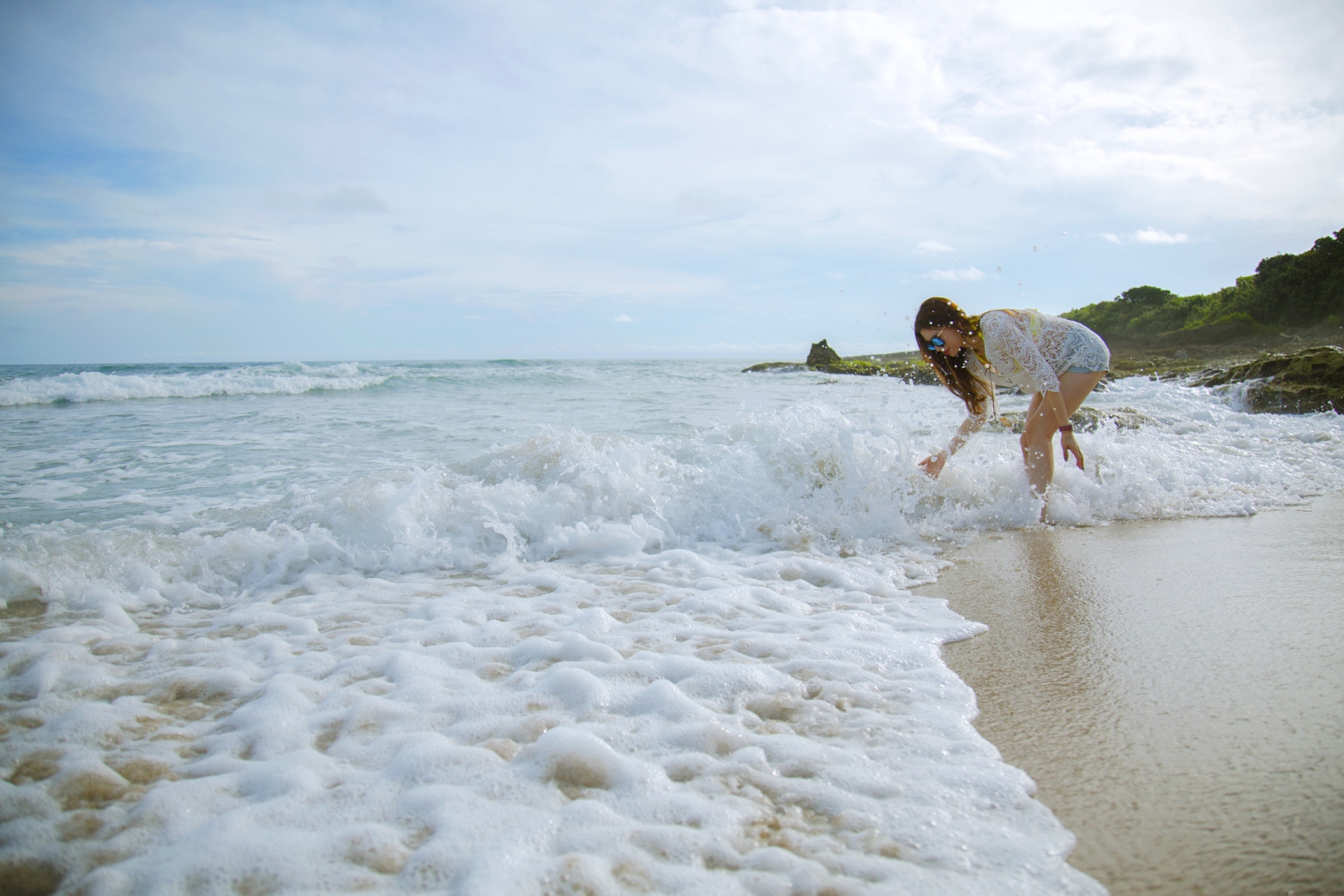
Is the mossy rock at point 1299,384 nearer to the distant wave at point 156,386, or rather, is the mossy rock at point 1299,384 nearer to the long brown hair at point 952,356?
the long brown hair at point 952,356

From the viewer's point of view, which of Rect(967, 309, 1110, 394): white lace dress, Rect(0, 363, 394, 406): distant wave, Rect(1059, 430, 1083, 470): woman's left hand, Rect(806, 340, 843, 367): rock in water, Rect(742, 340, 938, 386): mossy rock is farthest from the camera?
Rect(806, 340, 843, 367): rock in water

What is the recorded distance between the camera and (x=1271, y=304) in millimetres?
19031

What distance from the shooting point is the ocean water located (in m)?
1.54

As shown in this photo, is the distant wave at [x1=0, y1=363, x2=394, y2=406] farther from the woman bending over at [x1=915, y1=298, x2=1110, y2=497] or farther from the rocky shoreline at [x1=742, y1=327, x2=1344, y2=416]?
the woman bending over at [x1=915, y1=298, x2=1110, y2=497]

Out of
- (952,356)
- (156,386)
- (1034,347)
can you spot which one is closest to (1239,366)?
(1034,347)

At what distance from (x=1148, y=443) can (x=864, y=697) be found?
5.49m

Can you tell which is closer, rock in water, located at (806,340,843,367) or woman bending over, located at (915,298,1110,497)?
woman bending over, located at (915,298,1110,497)

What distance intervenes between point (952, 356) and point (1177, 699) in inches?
110

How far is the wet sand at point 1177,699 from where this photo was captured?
1.43 m

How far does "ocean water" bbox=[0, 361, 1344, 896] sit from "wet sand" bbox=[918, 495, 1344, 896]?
0.15 m

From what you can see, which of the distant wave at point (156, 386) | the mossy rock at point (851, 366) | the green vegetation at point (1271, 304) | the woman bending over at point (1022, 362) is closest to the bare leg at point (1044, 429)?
the woman bending over at point (1022, 362)

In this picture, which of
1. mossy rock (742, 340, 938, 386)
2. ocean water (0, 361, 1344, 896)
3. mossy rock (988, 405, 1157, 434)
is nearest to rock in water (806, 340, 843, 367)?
mossy rock (742, 340, 938, 386)

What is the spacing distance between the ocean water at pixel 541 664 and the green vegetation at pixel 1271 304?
16431 mm

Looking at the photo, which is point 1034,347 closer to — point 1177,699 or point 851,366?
point 1177,699
